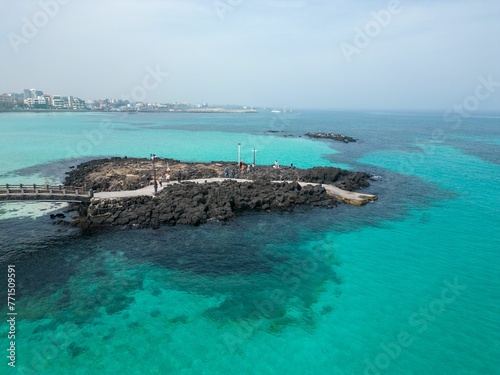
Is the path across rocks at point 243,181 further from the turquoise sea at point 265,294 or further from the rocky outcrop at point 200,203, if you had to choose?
the turquoise sea at point 265,294

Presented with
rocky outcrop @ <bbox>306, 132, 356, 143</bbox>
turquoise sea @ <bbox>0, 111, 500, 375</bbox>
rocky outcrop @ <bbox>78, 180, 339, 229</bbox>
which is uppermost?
rocky outcrop @ <bbox>306, 132, 356, 143</bbox>

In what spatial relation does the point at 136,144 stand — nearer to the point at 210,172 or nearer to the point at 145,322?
the point at 210,172

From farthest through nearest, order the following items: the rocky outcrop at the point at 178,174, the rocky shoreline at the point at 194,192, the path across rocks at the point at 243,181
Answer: the rocky outcrop at the point at 178,174 → the path across rocks at the point at 243,181 → the rocky shoreline at the point at 194,192

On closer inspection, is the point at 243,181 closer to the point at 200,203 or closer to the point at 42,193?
the point at 200,203

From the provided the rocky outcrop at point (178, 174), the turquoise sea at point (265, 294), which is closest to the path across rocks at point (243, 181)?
the turquoise sea at point (265, 294)

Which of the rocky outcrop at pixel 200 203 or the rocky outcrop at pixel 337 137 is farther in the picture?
the rocky outcrop at pixel 337 137

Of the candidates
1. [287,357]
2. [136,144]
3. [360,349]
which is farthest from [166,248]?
[136,144]

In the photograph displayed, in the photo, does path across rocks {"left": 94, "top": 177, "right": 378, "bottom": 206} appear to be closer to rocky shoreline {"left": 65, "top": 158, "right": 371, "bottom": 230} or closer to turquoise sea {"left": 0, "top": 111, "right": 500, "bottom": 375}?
rocky shoreline {"left": 65, "top": 158, "right": 371, "bottom": 230}

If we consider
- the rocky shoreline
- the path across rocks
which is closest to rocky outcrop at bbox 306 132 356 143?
the rocky shoreline

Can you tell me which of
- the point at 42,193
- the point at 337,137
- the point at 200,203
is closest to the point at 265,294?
the point at 200,203
